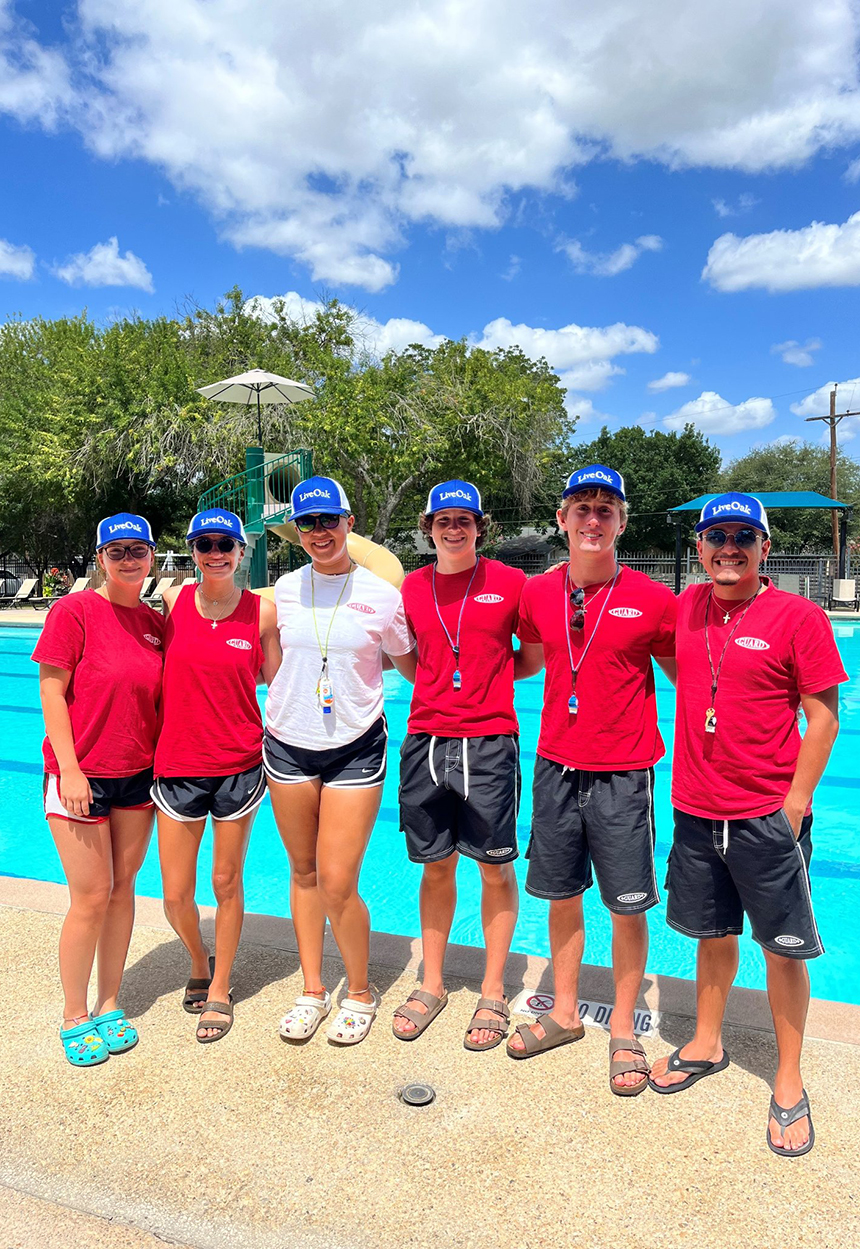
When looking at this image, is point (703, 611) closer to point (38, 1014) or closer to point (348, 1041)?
point (348, 1041)

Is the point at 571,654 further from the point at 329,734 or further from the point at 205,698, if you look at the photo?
the point at 205,698

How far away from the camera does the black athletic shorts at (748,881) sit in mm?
2406

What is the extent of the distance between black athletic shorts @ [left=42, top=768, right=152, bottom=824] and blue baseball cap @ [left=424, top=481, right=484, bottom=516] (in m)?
1.43

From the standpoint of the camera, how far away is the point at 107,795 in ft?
9.23

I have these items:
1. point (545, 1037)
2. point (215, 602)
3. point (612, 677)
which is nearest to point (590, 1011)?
point (545, 1037)

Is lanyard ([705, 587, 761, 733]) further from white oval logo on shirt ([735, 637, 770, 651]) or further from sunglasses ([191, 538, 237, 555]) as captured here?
sunglasses ([191, 538, 237, 555])

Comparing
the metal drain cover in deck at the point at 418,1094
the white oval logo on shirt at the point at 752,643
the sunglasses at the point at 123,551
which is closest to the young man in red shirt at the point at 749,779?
the white oval logo on shirt at the point at 752,643

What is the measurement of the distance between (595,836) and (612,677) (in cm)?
55

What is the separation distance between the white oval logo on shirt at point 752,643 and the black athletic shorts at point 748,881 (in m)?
0.49

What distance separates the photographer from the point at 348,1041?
2826mm

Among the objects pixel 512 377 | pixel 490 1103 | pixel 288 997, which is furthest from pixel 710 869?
pixel 512 377

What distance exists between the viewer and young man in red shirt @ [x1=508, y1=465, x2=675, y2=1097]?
107 inches

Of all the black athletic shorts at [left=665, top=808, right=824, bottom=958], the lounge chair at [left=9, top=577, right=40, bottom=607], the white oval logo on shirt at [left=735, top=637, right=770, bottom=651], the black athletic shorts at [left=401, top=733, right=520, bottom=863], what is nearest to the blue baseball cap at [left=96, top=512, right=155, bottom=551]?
the black athletic shorts at [left=401, top=733, right=520, bottom=863]

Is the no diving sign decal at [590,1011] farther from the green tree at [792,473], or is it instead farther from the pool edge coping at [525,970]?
the green tree at [792,473]
